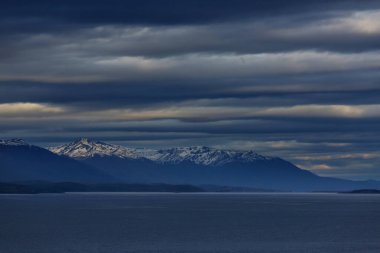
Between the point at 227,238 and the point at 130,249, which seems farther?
the point at 227,238

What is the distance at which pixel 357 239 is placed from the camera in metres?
178

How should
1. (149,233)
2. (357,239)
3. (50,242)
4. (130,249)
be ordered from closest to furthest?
(130,249), (50,242), (357,239), (149,233)

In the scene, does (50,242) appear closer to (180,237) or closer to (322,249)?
(180,237)

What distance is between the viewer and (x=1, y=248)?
154500 mm

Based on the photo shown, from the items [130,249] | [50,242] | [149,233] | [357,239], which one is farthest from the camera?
[149,233]

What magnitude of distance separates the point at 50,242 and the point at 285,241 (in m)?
45.2

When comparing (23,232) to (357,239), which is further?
(23,232)

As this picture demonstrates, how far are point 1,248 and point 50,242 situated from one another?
13554mm

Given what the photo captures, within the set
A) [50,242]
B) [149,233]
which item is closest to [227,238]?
[149,233]

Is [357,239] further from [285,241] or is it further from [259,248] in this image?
[259,248]

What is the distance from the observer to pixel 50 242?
166m

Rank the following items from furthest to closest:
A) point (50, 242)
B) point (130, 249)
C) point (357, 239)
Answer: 1. point (357, 239)
2. point (50, 242)
3. point (130, 249)

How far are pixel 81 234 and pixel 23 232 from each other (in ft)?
55.1

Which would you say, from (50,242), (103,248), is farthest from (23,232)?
(103,248)
